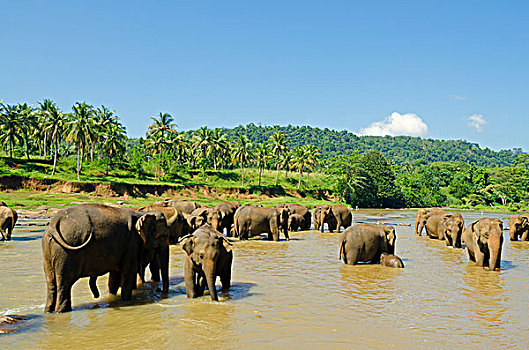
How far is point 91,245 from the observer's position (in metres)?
8.45

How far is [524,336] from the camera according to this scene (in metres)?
8.12

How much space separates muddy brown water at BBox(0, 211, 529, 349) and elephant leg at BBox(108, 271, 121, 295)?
0.85 ft

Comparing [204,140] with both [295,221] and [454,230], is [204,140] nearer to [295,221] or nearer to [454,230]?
[295,221]

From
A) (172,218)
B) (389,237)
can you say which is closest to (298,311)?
(389,237)

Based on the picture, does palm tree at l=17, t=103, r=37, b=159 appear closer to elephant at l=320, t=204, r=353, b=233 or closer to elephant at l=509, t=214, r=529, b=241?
elephant at l=320, t=204, r=353, b=233

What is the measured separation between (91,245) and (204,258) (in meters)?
2.31

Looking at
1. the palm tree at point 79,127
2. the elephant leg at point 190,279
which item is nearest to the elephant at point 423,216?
the elephant leg at point 190,279

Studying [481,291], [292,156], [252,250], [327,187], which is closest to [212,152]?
[292,156]

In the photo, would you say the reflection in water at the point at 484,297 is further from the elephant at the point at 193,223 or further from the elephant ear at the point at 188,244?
the elephant at the point at 193,223

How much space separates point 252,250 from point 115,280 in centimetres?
900

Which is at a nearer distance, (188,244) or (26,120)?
(188,244)

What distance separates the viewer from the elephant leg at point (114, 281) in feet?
32.5

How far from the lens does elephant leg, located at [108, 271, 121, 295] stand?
9.91m

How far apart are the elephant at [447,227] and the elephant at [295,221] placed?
787 cm
